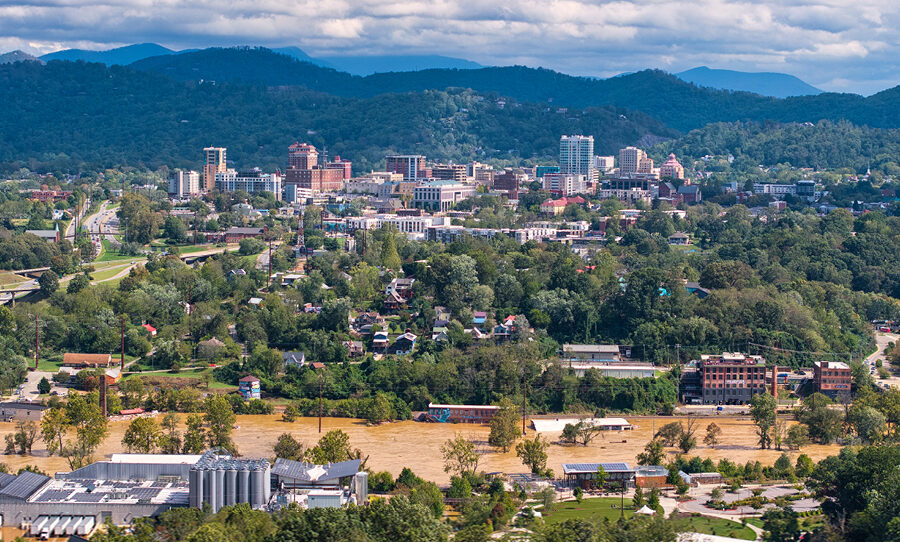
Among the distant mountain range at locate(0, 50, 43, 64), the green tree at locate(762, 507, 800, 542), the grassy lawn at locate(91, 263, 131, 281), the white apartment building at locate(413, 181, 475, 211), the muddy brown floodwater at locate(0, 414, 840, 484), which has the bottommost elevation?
the muddy brown floodwater at locate(0, 414, 840, 484)

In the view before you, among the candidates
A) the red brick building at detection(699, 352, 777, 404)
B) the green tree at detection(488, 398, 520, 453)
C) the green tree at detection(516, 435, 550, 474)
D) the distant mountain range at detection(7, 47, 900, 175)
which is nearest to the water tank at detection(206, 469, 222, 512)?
the green tree at detection(516, 435, 550, 474)

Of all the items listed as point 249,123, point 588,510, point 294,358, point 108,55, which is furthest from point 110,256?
point 108,55

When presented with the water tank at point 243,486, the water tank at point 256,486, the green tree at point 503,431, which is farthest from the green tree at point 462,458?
the water tank at point 243,486

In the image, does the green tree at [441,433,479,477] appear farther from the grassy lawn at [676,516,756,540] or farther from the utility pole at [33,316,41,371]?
the utility pole at [33,316,41,371]

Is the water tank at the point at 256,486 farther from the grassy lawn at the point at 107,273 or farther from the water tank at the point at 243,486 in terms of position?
the grassy lawn at the point at 107,273

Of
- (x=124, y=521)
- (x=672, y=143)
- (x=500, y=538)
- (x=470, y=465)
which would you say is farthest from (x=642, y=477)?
(x=672, y=143)

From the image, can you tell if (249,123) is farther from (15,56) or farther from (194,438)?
(194,438)

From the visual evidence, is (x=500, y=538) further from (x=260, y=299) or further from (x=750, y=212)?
(x=750, y=212)
